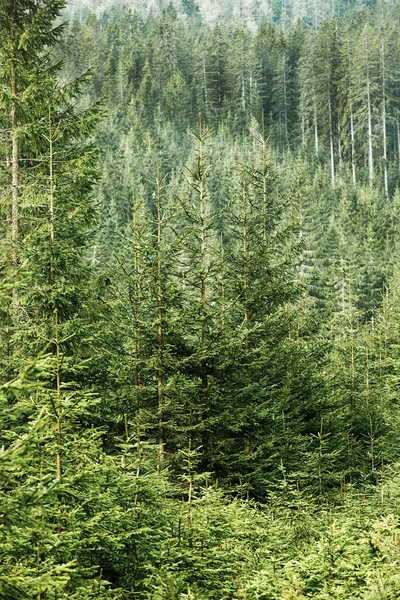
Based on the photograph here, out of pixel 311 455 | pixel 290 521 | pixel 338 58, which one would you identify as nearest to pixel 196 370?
pixel 311 455

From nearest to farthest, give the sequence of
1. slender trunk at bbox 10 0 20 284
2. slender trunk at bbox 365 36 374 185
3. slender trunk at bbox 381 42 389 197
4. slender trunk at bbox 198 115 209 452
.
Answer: slender trunk at bbox 10 0 20 284 < slender trunk at bbox 198 115 209 452 < slender trunk at bbox 381 42 389 197 < slender trunk at bbox 365 36 374 185

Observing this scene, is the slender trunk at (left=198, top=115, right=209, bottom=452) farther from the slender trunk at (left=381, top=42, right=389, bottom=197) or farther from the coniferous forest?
the slender trunk at (left=381, top=42, right=389, bottom=197)

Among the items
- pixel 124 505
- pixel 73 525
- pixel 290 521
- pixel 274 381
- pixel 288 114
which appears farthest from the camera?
pixel 288 114

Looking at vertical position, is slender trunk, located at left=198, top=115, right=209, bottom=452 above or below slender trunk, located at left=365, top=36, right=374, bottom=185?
below

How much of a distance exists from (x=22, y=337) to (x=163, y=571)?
16.9 ft

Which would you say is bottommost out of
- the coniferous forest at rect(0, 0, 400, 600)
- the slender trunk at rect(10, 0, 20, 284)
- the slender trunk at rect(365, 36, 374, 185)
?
the coniferous forest at rect(0, 0, 400, 600)

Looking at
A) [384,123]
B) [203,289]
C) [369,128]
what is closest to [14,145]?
[203,289]

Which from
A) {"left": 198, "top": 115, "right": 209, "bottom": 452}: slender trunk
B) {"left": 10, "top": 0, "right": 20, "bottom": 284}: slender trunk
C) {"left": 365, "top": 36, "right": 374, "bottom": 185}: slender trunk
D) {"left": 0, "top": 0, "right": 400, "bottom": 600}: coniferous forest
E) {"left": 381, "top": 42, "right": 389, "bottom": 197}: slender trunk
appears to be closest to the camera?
{"left": 0, "top": 0, "right": 400, "bottom": 600}: coniferous forest

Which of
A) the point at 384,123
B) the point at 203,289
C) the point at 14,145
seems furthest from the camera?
the point at 384,123

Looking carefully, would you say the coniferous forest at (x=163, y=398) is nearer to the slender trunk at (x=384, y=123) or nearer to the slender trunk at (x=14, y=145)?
the slender trunk at (x=14, y=145)

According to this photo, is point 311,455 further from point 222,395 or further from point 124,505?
point 124,505

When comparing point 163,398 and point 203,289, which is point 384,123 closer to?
point 203,289

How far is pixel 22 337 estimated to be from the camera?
9.06 metres

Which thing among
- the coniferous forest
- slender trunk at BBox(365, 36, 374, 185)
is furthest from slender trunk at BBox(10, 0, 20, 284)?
slender trunk at BBox(365, 36, 374, 185)
